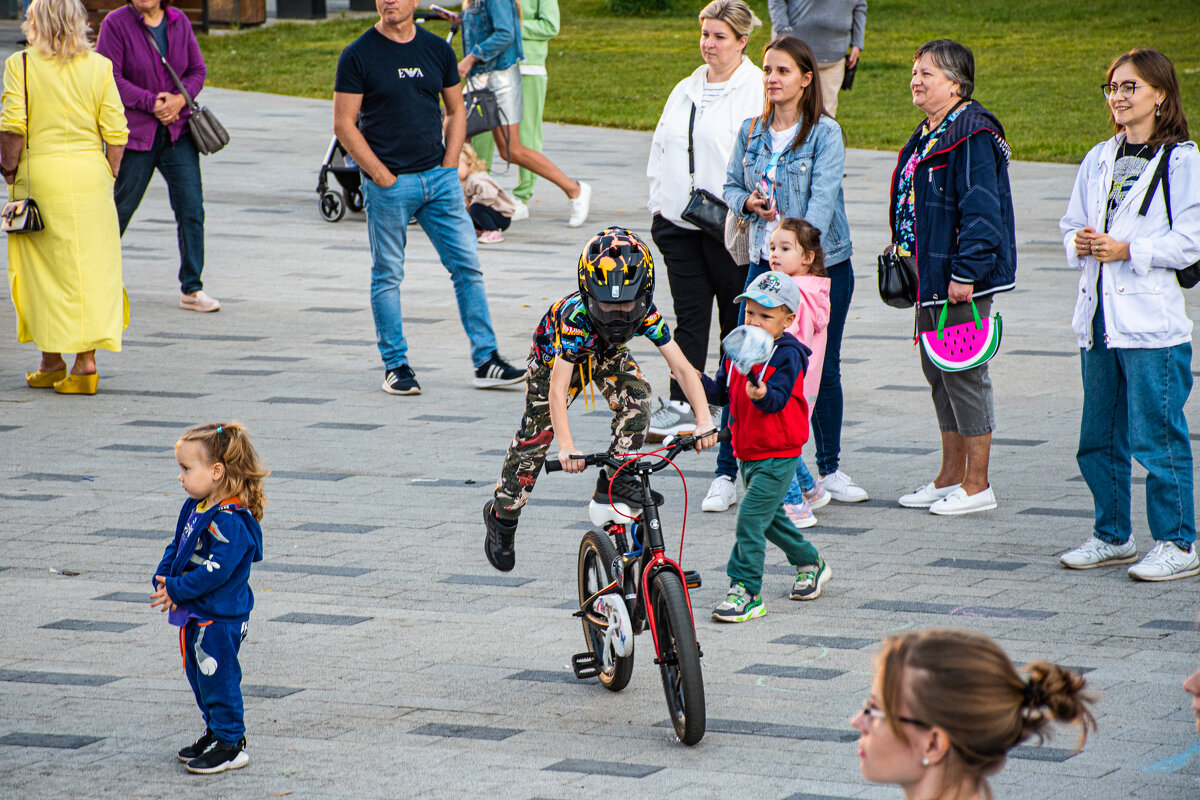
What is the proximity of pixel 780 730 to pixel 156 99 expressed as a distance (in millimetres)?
6683

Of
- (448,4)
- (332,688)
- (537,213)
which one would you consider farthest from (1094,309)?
(448,4)

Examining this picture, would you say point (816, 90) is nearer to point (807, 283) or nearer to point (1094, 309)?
point (807, 283)

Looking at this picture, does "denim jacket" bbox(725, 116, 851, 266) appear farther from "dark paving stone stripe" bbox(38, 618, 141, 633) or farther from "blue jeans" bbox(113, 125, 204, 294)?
"blue jeans" bbox(113, 125, 204, 294)

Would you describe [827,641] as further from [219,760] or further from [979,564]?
[219,760]

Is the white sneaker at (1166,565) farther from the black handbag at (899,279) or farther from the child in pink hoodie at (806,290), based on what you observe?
the black handbag at (899,279)

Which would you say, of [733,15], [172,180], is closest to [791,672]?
[733,15]

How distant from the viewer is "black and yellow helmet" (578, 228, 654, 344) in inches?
200

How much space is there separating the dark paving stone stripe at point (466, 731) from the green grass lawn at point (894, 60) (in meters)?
14.4

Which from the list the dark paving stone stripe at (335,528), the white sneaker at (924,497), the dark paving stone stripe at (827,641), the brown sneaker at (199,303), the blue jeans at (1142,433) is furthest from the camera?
the brown sneaker at (199,303)

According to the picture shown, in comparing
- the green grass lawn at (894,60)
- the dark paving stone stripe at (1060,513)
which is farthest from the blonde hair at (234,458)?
the green grass lawn at (894,60)

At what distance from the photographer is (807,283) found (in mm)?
6477

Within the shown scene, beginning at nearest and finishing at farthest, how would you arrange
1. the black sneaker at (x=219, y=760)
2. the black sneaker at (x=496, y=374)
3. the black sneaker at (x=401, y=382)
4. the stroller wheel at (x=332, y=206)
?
the black sneaker at (x=219, y=760) → the black sneaker at (x=401, y=382) → the black sneaker at (x=496, y=374) → the stroller wheel at (x=332, y=206)

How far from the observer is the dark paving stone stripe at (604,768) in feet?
14.5

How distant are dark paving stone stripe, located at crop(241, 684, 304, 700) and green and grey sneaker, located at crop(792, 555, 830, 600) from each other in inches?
72.5
